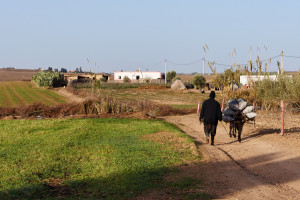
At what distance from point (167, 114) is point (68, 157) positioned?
1517 cm

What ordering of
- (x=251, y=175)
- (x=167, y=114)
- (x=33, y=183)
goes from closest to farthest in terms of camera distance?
(x=33, y=183) < (x=251, y=175) < (x=167, y=114)

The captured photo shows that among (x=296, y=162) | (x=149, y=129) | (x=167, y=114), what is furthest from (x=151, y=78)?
(x=296, y=162)

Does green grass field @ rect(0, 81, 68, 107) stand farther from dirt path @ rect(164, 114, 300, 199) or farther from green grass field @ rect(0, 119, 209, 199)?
dirt path @ rect(164, 114, 300, 199)

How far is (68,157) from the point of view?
11.7 m

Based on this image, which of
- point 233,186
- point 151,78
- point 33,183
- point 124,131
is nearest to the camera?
point 233,186

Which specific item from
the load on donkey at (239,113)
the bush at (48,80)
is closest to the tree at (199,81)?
the bush at (48,80)

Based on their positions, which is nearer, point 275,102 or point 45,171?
point 45,171

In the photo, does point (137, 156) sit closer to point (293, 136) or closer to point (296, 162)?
point (296, 162)

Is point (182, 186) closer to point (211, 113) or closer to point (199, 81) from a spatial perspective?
point (211, 113)

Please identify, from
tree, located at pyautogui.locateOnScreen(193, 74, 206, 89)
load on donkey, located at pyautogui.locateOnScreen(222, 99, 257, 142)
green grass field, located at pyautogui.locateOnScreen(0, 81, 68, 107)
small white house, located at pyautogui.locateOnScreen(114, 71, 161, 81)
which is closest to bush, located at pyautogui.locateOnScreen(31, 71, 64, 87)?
green grass field, located at pyautogui.locateOnScreen(0, 81, 68, 107)

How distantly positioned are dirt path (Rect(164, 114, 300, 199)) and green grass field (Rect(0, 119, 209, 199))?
0.66 meters

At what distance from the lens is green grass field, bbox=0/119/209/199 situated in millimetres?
8344

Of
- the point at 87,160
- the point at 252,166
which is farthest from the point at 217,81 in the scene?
the point at 87,160

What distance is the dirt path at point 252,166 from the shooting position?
8.02 m
